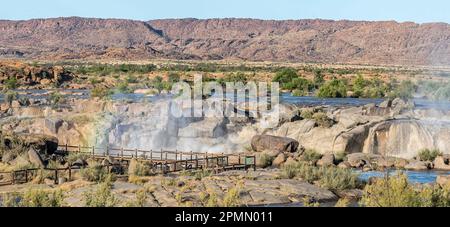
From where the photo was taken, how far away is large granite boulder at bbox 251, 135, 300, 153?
1353 inches

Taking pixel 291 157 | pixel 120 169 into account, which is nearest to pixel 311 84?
pixel 291 157

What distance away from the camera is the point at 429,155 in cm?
3275

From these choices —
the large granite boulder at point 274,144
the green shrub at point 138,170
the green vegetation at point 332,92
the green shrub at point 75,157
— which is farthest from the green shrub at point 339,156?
the green vegetation at point 332,92

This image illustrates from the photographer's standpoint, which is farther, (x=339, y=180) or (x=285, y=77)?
(x=285, y=77)

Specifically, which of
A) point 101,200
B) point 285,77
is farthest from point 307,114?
point 285,77

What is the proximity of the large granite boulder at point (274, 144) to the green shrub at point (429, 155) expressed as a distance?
5.59m

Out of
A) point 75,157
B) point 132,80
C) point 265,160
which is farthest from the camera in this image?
point 132,80

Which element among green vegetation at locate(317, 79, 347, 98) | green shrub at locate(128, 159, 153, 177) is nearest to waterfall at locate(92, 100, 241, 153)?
green shrub at locate(128, 159, 153, 177)

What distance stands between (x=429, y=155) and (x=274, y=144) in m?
6.81

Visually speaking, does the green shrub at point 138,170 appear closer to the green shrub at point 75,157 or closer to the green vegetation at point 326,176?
the green shrub at point 75,157

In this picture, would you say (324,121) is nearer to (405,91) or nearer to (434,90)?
(405,91)

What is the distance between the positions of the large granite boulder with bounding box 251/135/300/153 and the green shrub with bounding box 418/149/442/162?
18.4 feet
